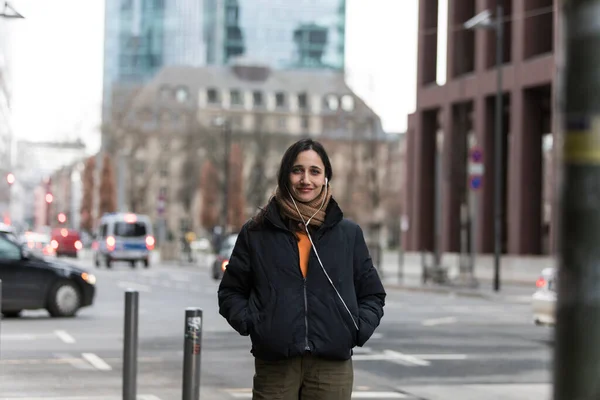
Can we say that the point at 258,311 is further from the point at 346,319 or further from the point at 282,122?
the point at 282,122

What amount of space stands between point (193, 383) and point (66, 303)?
1551 centimetres

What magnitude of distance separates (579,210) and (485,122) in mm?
52945

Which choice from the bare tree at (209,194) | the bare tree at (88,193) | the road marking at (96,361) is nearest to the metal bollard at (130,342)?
the road marking at (96,361)

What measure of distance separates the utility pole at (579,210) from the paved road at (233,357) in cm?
946

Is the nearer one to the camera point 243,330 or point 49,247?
point 243,330

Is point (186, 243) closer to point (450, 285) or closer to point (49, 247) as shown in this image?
point (49, 247)

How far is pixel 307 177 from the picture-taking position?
5.71 metres

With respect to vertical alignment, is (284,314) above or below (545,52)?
below

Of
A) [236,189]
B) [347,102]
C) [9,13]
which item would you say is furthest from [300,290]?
[347,102]

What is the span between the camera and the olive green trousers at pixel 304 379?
5582 millimetres

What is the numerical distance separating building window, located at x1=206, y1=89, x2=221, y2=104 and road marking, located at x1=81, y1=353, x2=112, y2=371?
146999 mm

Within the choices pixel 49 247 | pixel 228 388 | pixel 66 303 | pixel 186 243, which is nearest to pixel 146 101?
pixel 49 247

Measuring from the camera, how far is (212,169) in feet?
441

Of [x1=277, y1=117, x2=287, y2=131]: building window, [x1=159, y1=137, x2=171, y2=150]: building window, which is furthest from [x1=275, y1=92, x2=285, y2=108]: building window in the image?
[x1=159, y1=137, x2=171, y2=150]: building window
